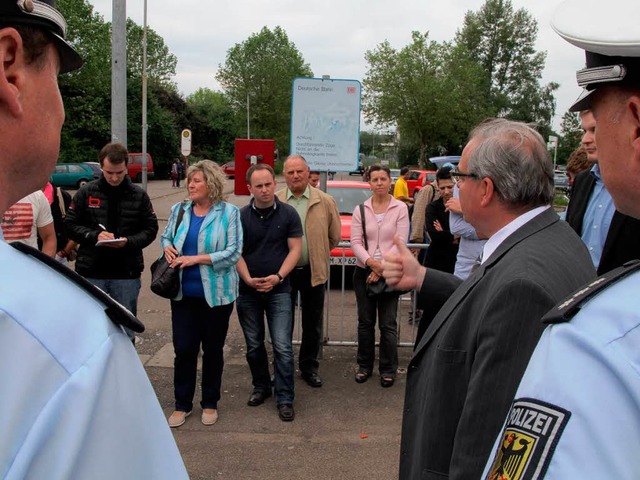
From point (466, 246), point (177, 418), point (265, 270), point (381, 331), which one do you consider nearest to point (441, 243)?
point (466, 246)

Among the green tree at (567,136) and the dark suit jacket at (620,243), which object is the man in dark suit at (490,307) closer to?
the dark suit jacket at (620,243)

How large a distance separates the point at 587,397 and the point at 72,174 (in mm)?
33880

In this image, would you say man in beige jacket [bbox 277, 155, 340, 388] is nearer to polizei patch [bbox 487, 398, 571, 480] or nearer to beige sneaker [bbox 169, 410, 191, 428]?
beige sneaker [bbox 169, 410, 191, 428]

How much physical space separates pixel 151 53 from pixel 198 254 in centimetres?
6688

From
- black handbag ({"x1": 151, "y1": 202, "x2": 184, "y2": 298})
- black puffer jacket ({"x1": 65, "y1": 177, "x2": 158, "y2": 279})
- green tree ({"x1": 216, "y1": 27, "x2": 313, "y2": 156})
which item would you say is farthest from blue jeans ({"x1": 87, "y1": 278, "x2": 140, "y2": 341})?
green tree ({"x1": 216, "y1": 27, "x2": 313, "y2": 156})

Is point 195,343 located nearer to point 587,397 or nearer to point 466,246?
point 466,246

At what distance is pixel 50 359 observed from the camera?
2.23ft

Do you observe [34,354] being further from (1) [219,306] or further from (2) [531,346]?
(1) [219,306]

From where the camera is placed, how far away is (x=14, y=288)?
0.70m

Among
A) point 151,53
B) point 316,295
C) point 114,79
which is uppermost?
point 151,53

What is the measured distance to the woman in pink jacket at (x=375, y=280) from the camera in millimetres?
5605

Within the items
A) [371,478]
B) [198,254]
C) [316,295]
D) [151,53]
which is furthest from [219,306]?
[151,53]

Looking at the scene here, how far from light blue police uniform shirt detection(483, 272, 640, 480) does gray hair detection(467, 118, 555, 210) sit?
126 cm

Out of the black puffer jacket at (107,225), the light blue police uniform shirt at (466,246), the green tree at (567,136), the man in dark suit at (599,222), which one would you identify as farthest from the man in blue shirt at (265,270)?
the green tree at (567,136)
